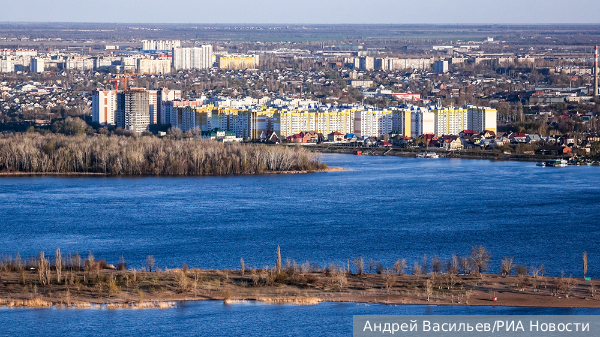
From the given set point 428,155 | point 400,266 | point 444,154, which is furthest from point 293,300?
point 444,154

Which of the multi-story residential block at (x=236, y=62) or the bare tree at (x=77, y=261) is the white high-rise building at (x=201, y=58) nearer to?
the multi-story residential block at (x=236, y=62)

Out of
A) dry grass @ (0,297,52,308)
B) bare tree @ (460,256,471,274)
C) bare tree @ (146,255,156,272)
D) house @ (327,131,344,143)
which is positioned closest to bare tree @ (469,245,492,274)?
bare tree @ (460,256,471,274)

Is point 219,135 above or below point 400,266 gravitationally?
above

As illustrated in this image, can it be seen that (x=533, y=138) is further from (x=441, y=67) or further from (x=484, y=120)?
(x=441, y=67)

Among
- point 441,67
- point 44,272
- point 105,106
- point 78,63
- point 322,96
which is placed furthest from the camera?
point 441,67

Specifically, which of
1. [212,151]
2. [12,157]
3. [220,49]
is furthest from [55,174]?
[220,49]

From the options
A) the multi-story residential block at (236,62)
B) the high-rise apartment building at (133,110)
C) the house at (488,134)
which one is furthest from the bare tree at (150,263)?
the multi-story residential block at (236,62)
